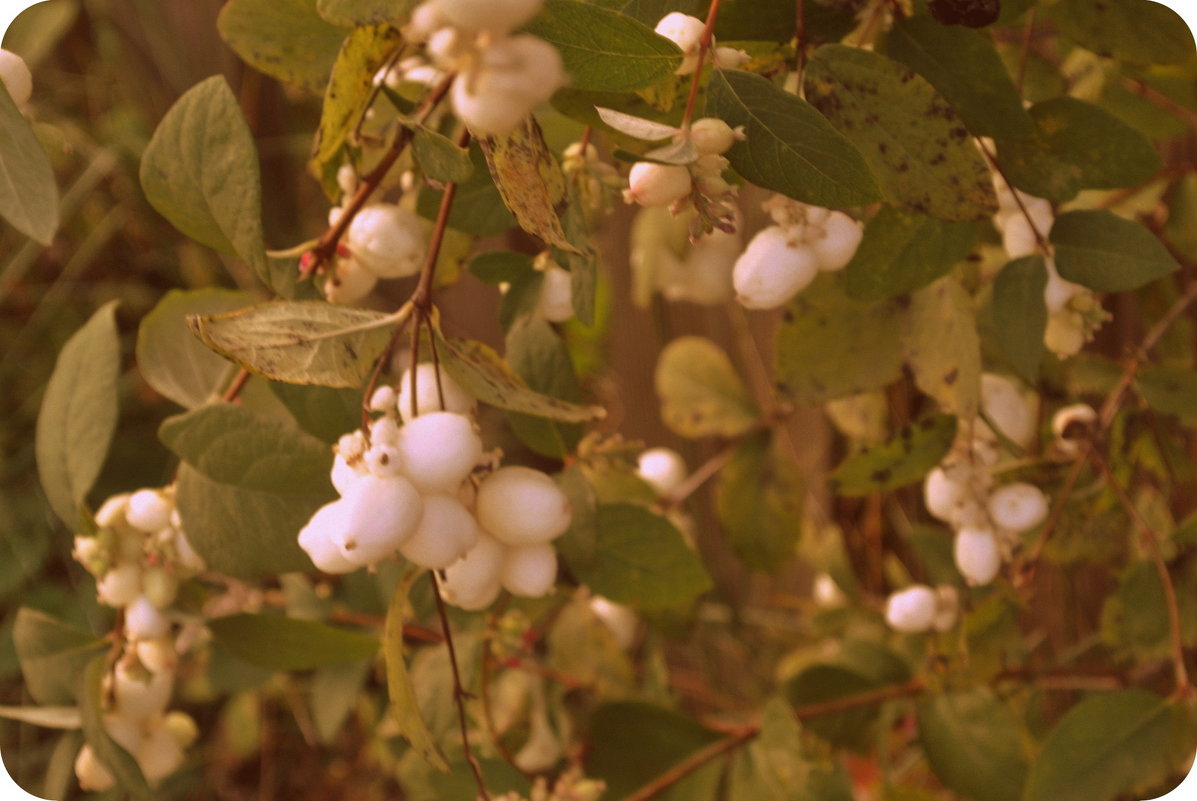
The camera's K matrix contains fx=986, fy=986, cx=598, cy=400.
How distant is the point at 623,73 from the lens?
0.34 meters

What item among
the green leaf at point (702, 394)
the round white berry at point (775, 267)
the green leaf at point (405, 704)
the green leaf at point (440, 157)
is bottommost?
the green leaf at point (702, 394)

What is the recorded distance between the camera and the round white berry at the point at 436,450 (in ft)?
1.10

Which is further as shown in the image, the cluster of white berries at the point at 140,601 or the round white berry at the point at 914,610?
the round white berry at the point at 914,610

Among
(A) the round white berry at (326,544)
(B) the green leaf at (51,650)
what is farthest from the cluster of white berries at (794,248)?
(B) the green leaf at (51,650)

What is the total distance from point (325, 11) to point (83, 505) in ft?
1.17

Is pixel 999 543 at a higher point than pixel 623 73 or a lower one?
lower

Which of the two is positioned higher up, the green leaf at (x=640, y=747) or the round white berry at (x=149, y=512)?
the round white berry at (x=149, y=512)

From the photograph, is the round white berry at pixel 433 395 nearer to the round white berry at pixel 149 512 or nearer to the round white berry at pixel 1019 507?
the round white berry at pixel 149 512

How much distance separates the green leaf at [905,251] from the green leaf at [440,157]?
19 centimetres

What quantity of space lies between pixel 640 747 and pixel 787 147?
462 mm

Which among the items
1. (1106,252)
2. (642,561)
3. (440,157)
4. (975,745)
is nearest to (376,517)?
(440,157)

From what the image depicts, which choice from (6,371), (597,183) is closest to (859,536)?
(597,183)

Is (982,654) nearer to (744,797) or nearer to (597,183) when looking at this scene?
(744,797)

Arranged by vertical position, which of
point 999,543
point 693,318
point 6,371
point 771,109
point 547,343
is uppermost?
point 771,109
